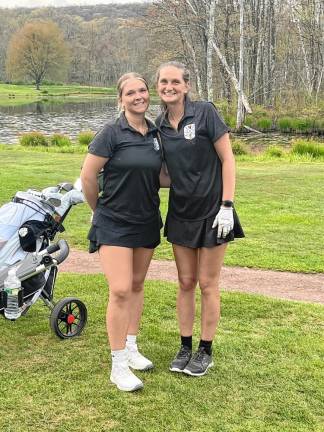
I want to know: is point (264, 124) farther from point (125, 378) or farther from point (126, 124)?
point (125, 378)

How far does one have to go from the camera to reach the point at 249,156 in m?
20.8

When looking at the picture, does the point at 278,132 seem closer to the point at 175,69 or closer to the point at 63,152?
the point at 63,152

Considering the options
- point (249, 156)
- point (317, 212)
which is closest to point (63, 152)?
point (249, 156)

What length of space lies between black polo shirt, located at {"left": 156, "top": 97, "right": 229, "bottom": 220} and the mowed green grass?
4027mm

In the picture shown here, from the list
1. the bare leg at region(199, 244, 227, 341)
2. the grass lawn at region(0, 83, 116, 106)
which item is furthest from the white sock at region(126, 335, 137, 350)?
the grass lawn at region(0, 83, 116, 106)

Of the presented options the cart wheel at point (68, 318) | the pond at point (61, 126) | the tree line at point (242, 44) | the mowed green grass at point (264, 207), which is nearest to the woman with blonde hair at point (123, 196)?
the cart wheel at point (68, 318)

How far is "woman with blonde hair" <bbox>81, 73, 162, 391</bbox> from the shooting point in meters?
3.75

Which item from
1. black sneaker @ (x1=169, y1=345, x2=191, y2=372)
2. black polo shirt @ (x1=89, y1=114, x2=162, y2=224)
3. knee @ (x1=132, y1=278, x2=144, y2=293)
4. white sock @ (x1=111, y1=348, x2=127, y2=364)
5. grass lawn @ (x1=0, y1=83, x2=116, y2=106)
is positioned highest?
grass lawn @ (x1=0, y1=83, x2=116, y2=106)

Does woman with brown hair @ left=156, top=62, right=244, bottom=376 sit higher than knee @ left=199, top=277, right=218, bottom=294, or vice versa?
woman with brown hair @ left=156, top=62, right=244, bottom=376

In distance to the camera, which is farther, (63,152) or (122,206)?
(63,152)

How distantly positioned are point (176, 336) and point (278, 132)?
88.9 feet

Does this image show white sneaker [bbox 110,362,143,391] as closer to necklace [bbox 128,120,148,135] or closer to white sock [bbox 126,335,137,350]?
white sock [bbox 126,335,137,350]

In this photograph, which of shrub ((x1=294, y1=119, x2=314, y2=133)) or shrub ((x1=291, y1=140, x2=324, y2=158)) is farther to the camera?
shrub ((x1=294, y1=119, x2=314, y2=133))

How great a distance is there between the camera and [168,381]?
13.4 feet
